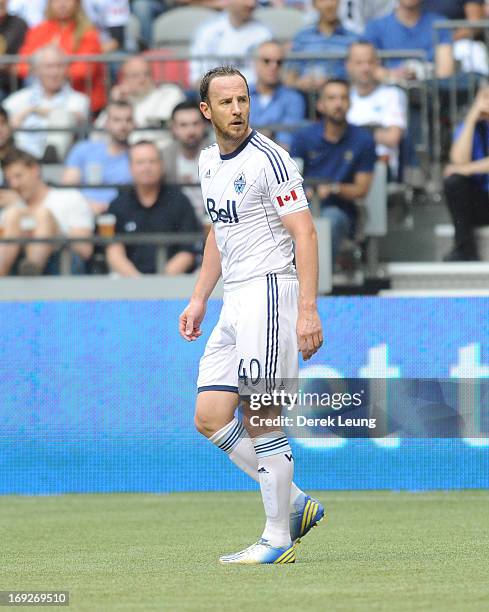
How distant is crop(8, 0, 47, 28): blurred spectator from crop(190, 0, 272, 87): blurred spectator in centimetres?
212

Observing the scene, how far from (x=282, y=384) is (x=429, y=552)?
1.06 meters

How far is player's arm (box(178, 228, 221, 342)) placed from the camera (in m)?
6.32

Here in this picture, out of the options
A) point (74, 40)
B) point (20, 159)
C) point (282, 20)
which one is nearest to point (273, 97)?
point (282, 20)

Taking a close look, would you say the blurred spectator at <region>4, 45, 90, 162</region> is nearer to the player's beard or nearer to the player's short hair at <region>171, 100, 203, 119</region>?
the player's short hair at <region>171, 100, 203, 119</region>

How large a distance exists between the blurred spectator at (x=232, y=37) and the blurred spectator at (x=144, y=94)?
490 millimetres

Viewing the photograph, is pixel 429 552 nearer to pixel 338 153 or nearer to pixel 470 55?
pixel 338 153

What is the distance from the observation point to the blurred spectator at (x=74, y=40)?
13828 millimetres

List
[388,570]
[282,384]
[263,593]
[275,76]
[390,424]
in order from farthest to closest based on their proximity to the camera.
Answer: [275,76] < [390,424] < [282,384] < [388,570] < [263,593]

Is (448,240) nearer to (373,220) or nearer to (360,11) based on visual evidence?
(373,220)

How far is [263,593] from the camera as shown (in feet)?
16.5

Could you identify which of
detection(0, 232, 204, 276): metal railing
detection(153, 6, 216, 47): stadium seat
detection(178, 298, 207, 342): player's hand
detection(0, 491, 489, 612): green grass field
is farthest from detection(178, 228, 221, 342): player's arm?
detection(153, 6, 216, 47): stadium seat

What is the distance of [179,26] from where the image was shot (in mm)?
14828

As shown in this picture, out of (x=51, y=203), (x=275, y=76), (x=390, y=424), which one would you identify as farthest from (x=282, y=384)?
(x=275, y=76)

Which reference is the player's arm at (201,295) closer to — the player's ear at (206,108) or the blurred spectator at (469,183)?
the player's ear at (206,108)
